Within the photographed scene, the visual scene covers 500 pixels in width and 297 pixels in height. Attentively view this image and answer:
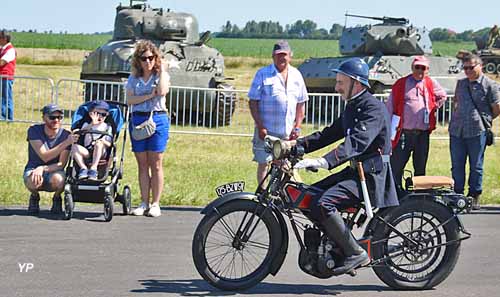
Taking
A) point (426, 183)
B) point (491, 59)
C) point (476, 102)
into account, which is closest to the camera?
point (426, 183)

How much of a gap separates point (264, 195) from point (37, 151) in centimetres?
437

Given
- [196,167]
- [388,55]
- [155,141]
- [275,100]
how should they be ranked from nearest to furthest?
[275,100] → [155,141] → [196,167] → [388,55]

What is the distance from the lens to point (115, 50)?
2633 centimetres

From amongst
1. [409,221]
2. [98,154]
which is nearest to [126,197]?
[98,154]

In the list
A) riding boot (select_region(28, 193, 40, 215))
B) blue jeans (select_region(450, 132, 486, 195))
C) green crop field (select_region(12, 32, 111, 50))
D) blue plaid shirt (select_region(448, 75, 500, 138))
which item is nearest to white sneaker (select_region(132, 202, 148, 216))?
riding boot (select_region(28, 193, 40, 215))

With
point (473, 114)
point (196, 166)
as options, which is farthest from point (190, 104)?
point (473, 114)

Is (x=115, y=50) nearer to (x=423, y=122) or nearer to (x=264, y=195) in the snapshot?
(x=423, y=122)

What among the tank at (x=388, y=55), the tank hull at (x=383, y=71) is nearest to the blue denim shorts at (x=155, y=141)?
the tank hull at (x=383, y=71)

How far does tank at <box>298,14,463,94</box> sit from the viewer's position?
1131 inches

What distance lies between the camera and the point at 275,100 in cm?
1144

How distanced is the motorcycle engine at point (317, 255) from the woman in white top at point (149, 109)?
381 cm

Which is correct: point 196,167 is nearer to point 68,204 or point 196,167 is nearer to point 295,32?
point 68,204

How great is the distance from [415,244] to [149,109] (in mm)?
4117

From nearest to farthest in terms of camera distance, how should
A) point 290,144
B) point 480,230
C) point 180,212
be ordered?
point 290,144
point 480,230
point 180,212
